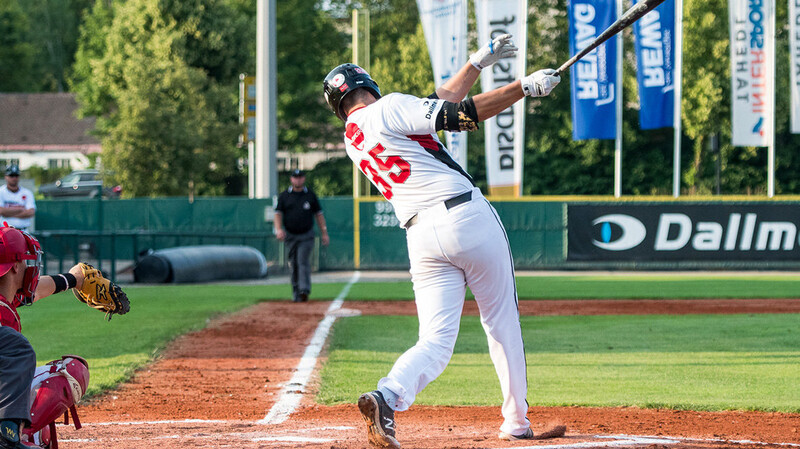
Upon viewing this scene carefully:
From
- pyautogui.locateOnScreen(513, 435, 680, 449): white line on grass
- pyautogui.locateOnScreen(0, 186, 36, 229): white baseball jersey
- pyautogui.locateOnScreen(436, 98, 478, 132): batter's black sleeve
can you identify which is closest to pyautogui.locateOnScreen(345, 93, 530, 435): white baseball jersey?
pyautogui.locateOnScreen(436, 98, 478, 132): batter's black sleeve

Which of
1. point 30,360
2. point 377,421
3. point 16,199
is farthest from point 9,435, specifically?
point 16,199

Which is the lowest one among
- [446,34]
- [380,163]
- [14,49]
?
[380,163]

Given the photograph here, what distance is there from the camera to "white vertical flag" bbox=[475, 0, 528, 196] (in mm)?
23844

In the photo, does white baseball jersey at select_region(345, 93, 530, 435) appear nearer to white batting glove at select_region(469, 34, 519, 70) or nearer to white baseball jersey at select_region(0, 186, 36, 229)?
white batting glove at select_region(469, 34, 519, 70)

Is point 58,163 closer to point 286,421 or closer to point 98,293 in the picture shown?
point 286,421

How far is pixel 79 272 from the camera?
4715mm

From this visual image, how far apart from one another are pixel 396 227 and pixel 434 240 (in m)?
19.9

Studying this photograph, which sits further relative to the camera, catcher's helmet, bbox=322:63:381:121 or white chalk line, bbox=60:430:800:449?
catcher's helmet, bbox=322:63:381:121

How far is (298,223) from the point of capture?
47.0ft

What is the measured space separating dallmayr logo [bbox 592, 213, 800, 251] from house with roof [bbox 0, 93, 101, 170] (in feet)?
161

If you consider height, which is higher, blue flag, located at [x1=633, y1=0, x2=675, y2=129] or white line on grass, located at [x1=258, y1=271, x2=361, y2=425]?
blue flag, located at [x1=633, y1=0, x2=675, y2=129]

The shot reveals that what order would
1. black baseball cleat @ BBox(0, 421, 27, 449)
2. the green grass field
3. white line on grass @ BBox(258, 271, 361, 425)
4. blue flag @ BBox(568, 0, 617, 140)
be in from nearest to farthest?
black baseball cleat @ BBox(0, 421, 27, 449) < white line on grass @ BBox(258, 271, 361, 425) < the green grass field < blue flag @ BBox(568, 0, 617, 140)

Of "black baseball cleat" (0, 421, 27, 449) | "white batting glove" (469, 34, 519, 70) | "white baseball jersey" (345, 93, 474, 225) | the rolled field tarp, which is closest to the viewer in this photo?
"black baseball cleat" (0, 421, 27, 449)

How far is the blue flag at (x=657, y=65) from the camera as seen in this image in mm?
23484
